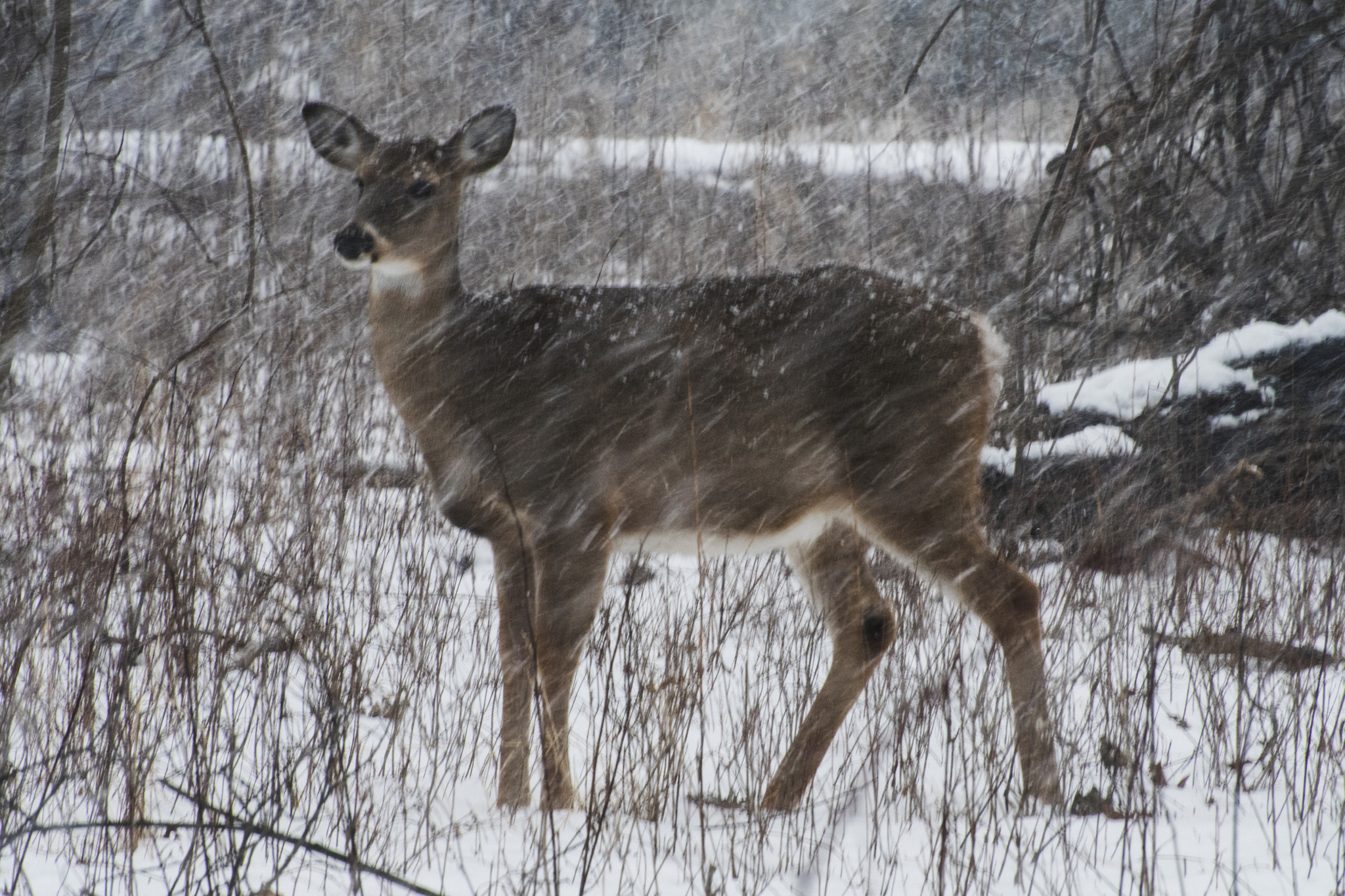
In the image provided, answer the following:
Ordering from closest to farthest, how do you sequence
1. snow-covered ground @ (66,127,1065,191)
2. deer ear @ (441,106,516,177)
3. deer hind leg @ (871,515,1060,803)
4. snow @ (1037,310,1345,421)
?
deer hind leg @ (871,515,1060,803)
deer ear @ (441,106,516,177)
snow @ (1037,310,1345,421)
snow-covered ground @ (66,127,1065,191)

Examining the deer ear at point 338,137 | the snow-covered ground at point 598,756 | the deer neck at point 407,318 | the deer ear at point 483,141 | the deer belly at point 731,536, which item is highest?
the deer ear at point 338,137

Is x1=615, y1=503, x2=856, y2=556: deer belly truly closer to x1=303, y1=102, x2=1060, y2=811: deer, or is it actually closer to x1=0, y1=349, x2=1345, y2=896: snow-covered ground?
x1=303, y1=102, x2=1060, y2=811: deer

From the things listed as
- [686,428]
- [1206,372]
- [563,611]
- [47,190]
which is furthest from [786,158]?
[563,611]

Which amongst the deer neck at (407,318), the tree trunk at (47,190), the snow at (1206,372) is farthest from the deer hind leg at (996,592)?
the tree trunk at (47,190)

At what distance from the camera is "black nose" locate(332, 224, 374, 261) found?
341 cm

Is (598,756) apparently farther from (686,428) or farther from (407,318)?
(407,318)

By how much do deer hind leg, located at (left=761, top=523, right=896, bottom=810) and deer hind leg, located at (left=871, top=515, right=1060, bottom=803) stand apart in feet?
0.78

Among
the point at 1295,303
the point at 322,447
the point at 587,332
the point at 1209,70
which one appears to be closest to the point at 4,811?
the point at 587,332

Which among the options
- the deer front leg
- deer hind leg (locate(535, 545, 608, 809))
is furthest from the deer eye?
deer hind leg (locate(535, 545, 608, 809))

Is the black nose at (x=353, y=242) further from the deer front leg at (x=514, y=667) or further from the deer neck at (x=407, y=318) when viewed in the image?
the deer front leg at (x=514, y=667)

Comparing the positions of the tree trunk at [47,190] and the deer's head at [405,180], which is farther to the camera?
the tree trunk at [47,190]

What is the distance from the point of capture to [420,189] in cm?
371

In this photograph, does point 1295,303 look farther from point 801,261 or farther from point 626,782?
point 626,782

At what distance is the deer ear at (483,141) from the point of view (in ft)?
12.9
